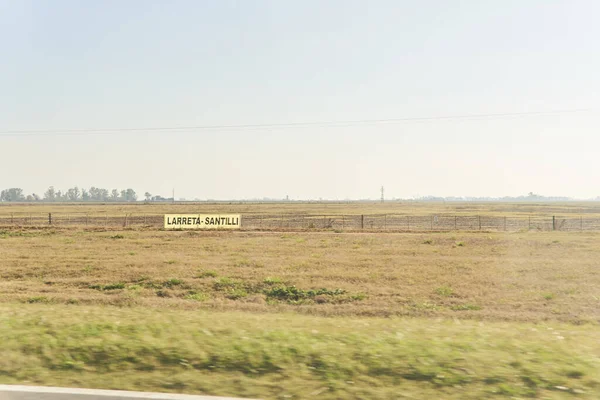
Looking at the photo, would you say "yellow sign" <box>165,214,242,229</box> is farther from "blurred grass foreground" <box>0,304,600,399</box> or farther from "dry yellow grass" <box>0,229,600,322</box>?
"blurred grass foreground" <box>0,304,600,399</box>

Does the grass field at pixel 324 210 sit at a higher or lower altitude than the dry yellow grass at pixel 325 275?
higher

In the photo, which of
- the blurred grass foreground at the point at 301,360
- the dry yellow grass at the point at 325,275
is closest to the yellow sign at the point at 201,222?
the dry yellow grass at the point at 325,275

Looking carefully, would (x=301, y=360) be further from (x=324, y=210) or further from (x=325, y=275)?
(x=324, y=210)

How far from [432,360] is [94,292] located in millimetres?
14843

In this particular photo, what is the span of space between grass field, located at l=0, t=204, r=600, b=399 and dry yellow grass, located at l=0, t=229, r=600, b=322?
0.28 feet

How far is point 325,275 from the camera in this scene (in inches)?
818

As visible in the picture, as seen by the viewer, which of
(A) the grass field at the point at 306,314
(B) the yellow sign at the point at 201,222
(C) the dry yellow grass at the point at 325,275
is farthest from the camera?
(B) the yellow sign at the point at 201,222

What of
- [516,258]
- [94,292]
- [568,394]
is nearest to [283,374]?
[568,394]

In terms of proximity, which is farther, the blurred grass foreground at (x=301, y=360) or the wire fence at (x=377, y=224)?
the wire fence at (x=377, y=224)

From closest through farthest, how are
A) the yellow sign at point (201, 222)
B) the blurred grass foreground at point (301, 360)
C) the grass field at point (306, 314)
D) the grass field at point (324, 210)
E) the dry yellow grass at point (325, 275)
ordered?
the blurred grass foreground at point (301, 360)
the grass field at point (306, 314)
the dry yellow grass at point (325, 275)
the yellow sign at point (201, 222)
the grass field at point (324, 210)

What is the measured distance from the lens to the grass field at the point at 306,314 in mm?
5355

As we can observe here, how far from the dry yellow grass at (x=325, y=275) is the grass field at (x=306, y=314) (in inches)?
3.4

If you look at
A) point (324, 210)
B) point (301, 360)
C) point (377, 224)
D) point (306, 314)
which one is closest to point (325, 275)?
point (306, 314)

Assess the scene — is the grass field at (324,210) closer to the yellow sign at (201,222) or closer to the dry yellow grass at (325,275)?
the yellow sign at (201,222)
